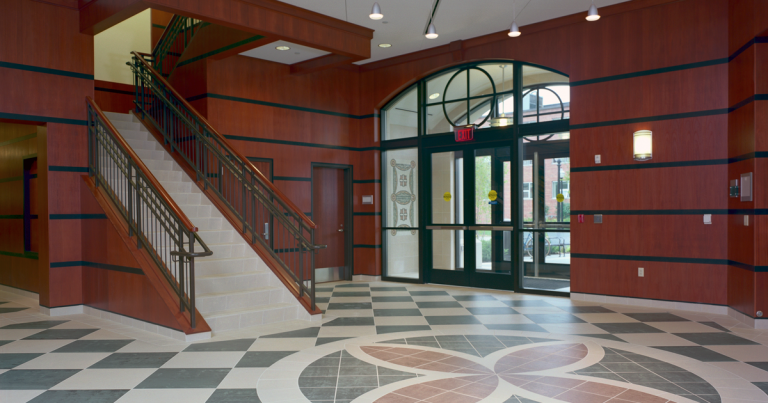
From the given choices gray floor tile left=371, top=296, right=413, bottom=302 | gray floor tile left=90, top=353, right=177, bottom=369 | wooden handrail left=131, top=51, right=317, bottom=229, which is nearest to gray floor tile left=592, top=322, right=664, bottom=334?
gray floor tile left=371, top=296, right=413, bottom=302

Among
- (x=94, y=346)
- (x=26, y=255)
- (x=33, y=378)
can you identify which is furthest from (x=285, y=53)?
(x=33, y=378)

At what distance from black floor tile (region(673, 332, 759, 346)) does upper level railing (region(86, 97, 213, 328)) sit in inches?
182

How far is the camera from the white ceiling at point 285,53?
7.64 m

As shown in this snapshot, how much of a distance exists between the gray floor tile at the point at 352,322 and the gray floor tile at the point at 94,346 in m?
2.00

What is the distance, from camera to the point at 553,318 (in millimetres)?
6059

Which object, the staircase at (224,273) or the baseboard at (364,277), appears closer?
the staircase at (224,273)

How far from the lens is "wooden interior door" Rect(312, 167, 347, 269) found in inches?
363

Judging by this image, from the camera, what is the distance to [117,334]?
5301mm

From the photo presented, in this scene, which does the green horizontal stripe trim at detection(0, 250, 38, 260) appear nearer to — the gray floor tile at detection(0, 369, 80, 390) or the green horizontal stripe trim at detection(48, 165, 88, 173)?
the green horizontal stripe trim at detection(48, 165, 88, 173)

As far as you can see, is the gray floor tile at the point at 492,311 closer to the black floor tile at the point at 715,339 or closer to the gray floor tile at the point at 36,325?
the black floor tile at the point at 715,339

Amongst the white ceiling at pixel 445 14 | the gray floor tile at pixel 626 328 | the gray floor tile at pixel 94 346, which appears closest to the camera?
the gray floor tile at pixel 94 346

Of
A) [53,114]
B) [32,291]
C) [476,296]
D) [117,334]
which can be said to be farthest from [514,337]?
[32,291]

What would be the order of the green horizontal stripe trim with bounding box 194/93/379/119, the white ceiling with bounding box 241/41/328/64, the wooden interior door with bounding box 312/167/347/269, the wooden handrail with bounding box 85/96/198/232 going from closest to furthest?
the wooden handrail with bounding box 85/96/198/232
the white ceiling with bounding box 241/41/328/64
the green horizontal stripe trim with bounding box 194/93/379/119
the wooden interior door with bounding box 312/167/347/269

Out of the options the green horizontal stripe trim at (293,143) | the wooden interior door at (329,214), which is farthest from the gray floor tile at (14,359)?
the wooden interior door at (329,214)
